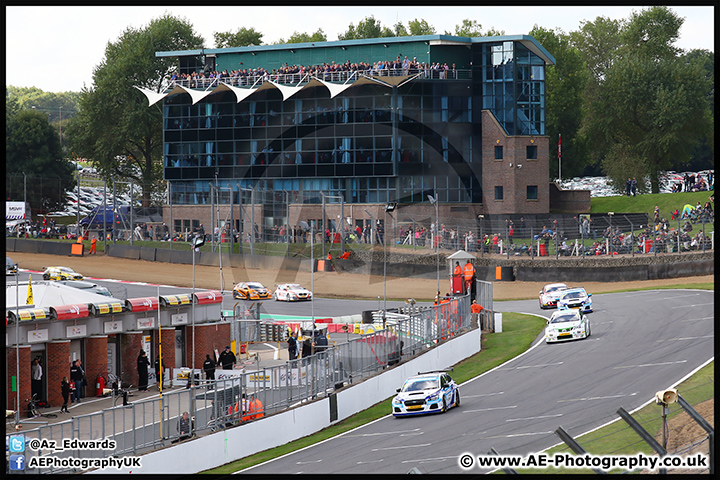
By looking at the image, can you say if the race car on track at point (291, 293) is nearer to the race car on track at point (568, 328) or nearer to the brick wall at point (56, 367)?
the race car on track at point (568, 328)

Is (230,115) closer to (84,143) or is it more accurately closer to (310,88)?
(310,88)

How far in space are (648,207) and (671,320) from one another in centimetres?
4089

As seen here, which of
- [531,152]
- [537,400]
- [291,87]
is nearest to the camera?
[537,400]

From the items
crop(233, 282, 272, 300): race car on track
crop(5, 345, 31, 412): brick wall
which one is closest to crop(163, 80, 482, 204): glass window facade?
crop(233, 282, 272, 300): race car on track

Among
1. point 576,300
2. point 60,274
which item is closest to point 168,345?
point 576,300

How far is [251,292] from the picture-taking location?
179 ft

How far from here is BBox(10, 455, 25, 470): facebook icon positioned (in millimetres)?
17891

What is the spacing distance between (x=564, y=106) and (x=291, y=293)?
5604cm

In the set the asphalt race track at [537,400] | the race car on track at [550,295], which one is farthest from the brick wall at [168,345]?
the race car on track at [550,295]

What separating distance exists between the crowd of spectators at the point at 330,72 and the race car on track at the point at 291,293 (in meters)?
23.7

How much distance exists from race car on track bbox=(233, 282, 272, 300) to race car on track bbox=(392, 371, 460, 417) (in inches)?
1153

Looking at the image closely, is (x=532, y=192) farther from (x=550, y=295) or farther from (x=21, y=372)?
(x=21, y=372)

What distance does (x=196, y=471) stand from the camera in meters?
21.5

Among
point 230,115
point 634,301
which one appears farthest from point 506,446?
point 230,115
